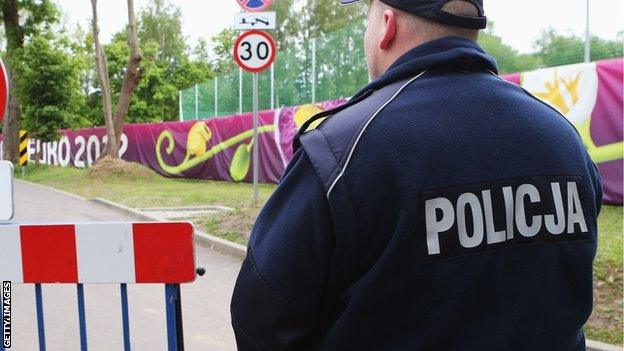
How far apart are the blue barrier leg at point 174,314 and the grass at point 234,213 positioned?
3.14 m

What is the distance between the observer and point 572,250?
1.54 m

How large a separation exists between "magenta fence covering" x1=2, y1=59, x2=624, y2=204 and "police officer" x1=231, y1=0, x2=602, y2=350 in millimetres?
4967

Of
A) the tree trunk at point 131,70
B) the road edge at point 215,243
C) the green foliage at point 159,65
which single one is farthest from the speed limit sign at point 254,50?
the green foliage at point 159,65

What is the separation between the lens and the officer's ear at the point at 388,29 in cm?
156

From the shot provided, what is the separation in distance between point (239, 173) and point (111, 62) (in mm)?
44905

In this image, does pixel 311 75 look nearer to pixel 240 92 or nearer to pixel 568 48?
pixel 240 92

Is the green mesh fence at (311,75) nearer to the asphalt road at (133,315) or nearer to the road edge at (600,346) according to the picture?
the asphalt road at (133,315)

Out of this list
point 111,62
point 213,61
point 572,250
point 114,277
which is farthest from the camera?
point 213,61

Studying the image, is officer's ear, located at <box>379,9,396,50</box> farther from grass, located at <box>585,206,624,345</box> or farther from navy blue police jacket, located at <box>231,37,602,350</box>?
grass, located at <box>585,206,624,345</box>

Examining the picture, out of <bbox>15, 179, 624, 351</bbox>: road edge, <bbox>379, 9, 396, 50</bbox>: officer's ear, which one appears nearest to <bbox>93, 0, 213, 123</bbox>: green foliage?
<bbox>15, 179, 624, 351</bbox>: road edge

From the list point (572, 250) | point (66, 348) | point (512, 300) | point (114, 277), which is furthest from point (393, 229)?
point (66, 348)

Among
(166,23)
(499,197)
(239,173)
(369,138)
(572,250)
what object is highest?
(166,23)

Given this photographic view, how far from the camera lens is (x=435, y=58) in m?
1.50

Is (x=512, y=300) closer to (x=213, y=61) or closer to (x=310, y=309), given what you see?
(x=310, y=309)
